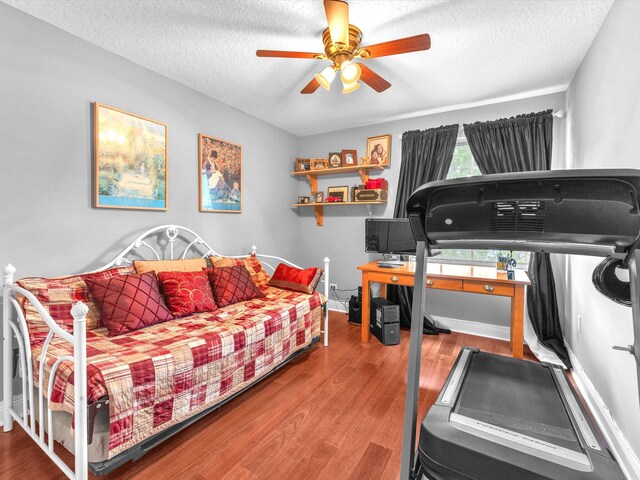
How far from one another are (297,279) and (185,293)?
1.08 metres

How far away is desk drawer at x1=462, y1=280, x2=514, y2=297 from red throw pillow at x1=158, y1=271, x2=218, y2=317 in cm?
215

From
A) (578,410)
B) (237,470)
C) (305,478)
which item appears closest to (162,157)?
(237,470)

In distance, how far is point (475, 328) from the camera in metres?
3.35

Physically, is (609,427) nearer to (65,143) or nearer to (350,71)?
(350,71)

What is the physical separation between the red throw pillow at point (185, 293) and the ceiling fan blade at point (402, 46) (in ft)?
6.63

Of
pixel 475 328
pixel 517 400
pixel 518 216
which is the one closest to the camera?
pixel 518 216

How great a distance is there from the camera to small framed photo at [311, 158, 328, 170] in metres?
4.05

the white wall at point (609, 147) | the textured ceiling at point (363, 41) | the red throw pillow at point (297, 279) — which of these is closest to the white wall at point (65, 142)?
the textured ceiling at point (363, 41)

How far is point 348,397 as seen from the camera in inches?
84.8

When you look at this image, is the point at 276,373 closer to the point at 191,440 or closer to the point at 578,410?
the point at 191,440

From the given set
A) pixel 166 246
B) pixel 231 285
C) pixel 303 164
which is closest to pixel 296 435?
pixel 231 285

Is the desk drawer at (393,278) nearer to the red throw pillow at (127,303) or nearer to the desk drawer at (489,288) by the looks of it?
the desk drawer at (489,288)

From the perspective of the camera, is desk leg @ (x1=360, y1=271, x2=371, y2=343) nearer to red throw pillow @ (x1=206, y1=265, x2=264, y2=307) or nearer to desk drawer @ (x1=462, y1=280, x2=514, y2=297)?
desk drawer @ (x1=462, y1=280, x2=514, y2=297)

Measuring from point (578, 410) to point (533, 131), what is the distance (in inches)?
108
